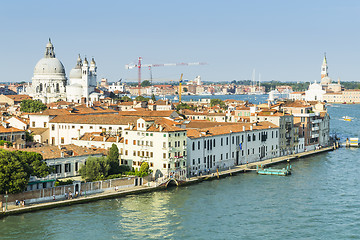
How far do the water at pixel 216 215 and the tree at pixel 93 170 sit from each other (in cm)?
165

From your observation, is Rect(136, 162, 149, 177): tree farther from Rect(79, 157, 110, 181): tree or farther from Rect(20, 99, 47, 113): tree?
Rect(20, 99, 47, 113): tree

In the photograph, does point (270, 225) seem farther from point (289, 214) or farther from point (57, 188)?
point (57, 188)

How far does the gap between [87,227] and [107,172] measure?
5.78m

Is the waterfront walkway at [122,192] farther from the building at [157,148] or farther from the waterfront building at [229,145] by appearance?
the building at [157,148]

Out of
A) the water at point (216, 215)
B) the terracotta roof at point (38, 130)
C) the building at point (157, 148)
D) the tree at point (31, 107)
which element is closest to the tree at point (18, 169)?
the water at point (216, 215)

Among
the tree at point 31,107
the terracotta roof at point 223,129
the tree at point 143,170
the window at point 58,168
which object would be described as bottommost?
the tree at point 143,170

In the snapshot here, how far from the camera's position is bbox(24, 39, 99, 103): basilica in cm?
7631

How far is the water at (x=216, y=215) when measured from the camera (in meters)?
18.8

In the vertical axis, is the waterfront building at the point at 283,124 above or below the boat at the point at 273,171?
above

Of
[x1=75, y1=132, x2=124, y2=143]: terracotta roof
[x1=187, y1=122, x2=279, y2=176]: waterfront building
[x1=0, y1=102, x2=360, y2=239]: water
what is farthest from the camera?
[x1=75, y1=132, x2=124, y2=143]: terracotta roof

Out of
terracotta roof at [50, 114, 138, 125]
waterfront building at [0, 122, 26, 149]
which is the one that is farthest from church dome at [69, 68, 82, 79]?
waterfront building at [0, 122, 26, 149]

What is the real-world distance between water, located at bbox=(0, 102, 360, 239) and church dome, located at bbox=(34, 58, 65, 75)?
58.9 m

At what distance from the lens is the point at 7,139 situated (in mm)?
30078

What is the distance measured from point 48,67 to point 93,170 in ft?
199
